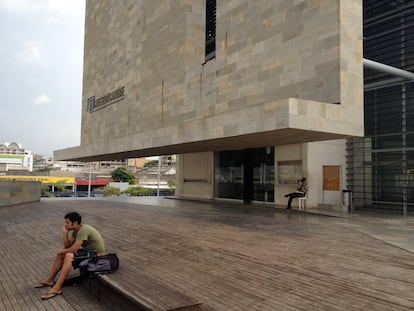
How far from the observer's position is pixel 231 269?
6277 mm

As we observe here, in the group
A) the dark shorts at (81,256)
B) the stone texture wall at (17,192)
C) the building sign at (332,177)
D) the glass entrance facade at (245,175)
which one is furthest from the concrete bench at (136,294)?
the stone texture wall at (17,192)

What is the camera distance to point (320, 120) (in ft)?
37.7

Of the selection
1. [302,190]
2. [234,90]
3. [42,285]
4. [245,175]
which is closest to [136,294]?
[42,285]

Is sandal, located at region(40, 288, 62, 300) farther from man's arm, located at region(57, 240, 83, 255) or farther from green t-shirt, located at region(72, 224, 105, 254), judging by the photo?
green t-shirt, located at region(72, 224, 105, 254)

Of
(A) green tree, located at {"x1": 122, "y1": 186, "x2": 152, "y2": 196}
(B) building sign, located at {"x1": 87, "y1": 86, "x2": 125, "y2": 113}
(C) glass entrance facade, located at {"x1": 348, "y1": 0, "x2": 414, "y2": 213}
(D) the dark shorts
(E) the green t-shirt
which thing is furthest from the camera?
(A) green tree, located at {"x1": 122, "y1": 186, "x2": 152, "y2": 196}

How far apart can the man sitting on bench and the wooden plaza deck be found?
0.22 metres

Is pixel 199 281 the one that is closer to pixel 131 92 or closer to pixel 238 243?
pixel 238 243

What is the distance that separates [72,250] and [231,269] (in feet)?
8.57

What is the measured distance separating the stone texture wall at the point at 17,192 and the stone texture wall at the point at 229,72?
14.1 ft

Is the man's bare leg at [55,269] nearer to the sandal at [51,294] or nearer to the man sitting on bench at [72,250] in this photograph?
the man sitting on bench at [72,250]

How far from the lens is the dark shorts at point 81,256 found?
5.84 m

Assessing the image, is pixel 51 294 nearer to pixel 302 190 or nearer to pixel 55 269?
pixel 55 269

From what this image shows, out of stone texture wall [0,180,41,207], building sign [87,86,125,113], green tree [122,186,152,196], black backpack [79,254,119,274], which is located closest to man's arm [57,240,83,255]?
black backpack [79,254,119,274]

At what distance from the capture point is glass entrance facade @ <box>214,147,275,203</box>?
63.0 feet
